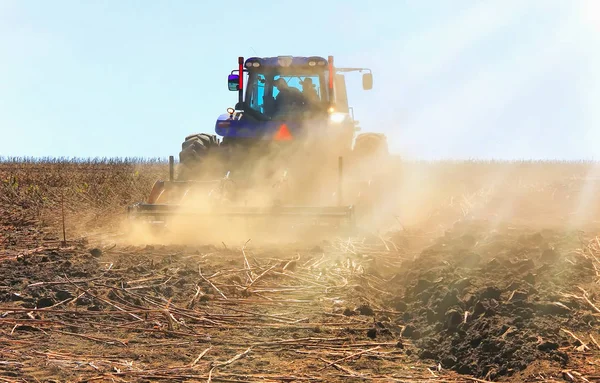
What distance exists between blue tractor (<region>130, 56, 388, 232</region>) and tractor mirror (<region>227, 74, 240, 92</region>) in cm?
2

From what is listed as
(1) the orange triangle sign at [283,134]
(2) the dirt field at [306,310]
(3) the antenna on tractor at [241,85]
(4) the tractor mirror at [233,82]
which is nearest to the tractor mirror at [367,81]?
(1) the orange triangle sign at [283,134]

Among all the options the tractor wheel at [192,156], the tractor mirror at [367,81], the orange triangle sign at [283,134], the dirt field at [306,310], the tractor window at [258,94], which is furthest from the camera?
the tractor window at [258,94]

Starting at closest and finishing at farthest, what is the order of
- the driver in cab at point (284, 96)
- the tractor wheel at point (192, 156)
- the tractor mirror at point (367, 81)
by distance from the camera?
the tractor wheel at point (192, 156) → the tractor mirror at point (367, 81) → the driver in cab at point (284, 96)

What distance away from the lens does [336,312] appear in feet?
23.0

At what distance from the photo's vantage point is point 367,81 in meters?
14.2

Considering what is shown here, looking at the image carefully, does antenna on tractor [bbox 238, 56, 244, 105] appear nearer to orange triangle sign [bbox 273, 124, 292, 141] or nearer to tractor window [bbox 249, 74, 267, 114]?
tractor window [bbox 249, 74, 267, 114]

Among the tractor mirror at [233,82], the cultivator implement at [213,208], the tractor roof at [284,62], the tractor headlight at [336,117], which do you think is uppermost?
the tractor roof at [284,62]

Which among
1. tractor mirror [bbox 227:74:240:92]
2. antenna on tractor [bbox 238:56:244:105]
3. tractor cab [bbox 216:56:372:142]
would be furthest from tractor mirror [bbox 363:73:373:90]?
tractor mirror [bbox 227:74:240:92]

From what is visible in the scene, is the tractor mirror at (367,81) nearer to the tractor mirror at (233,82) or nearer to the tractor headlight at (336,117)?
the tractor headlight at (336,117)

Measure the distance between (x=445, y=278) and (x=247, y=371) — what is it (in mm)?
3394

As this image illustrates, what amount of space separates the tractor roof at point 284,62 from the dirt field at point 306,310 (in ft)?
13.1

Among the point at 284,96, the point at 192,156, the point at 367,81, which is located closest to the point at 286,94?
the point at 284,96

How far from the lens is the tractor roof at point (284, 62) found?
14367mm

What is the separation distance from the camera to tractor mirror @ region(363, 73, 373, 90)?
14195 millimetres
